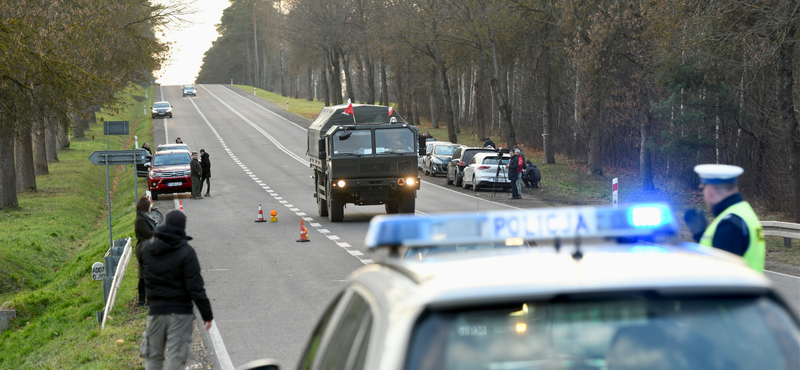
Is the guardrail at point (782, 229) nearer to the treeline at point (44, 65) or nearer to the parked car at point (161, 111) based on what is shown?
the treeline at point (44, 65)

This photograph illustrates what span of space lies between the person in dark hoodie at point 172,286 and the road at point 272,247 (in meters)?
1.68

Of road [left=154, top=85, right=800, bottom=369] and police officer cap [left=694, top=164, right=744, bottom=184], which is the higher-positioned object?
police officer cap [left=694, top=164, right=744, bottom=184]

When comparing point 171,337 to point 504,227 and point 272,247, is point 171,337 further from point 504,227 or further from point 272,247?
point 272,247

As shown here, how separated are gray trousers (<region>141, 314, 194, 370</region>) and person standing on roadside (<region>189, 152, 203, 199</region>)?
910 inches

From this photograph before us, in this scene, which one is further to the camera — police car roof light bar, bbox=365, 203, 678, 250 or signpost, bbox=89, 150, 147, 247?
signpost, bbox=89, 150, 147, 247

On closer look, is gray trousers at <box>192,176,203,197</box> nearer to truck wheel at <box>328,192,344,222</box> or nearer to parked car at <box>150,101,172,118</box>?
truck wheel at <box>328,192,344,222</box>

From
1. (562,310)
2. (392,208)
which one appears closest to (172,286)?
(562,310)

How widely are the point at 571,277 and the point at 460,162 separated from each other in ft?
105

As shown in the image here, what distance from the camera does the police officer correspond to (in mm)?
4797

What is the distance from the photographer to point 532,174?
31.7 metres

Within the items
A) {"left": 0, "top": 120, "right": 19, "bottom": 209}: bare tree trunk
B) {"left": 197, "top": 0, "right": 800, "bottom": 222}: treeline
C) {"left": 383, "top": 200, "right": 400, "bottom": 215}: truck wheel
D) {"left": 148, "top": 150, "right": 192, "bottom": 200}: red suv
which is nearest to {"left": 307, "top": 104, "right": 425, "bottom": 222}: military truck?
{"left": 383, "top": 200, "right": 400, "bottom": 215}: truck wheel

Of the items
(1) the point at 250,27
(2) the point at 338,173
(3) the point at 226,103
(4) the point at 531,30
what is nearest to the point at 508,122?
(4) the point at 531,30

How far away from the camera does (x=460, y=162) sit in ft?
112

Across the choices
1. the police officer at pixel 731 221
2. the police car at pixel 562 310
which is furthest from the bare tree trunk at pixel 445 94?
the police car at pixel 562 310
